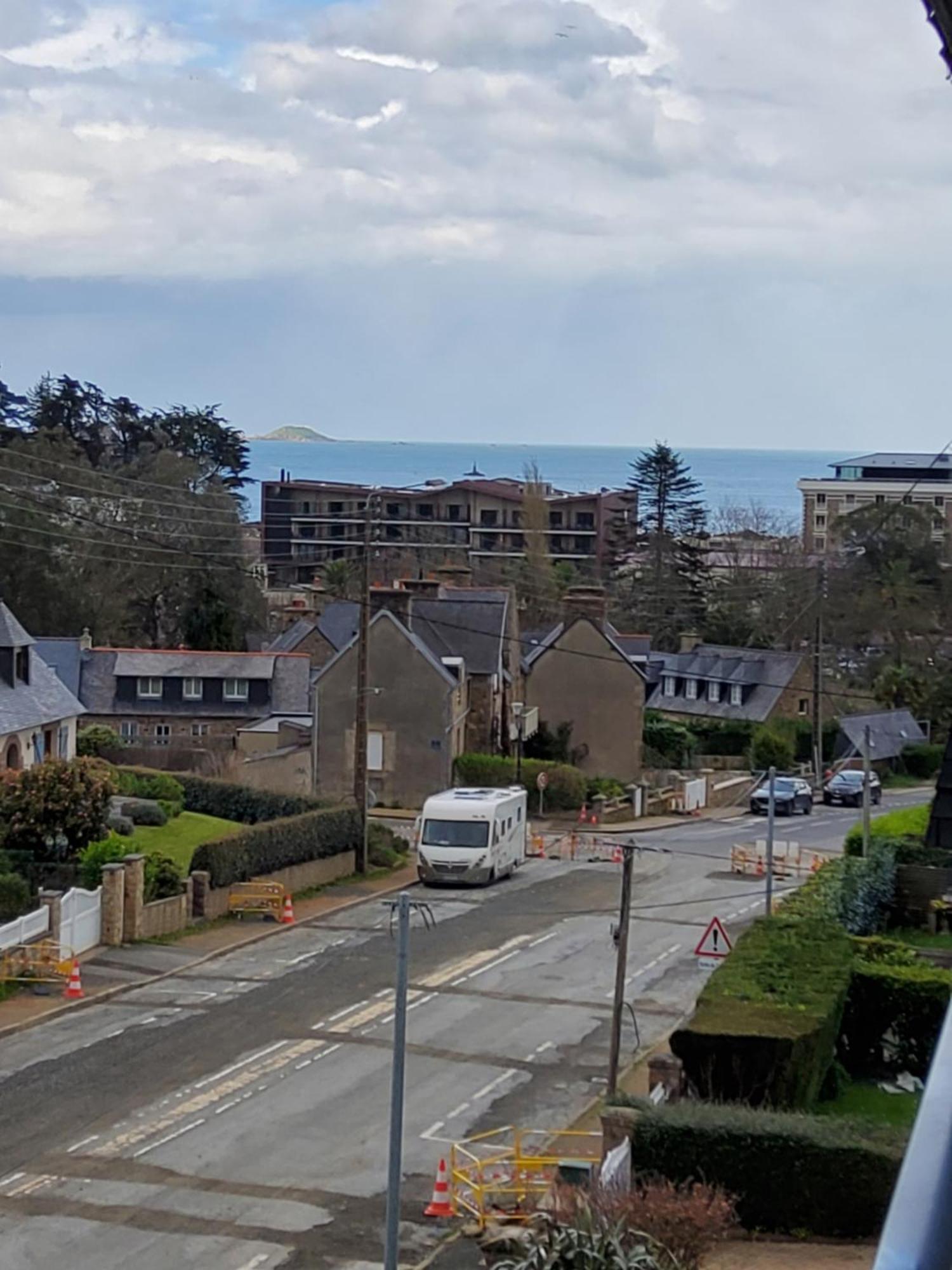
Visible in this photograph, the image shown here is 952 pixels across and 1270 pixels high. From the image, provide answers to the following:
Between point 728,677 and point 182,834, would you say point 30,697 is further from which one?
point 728,677

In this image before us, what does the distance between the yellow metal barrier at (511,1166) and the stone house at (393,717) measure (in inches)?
1260

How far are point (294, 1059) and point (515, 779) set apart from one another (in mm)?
31254

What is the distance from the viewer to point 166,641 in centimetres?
8300

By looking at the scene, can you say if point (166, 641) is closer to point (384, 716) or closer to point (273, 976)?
point (384, 716)

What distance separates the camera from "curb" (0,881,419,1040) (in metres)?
25.9

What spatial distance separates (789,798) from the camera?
185ft

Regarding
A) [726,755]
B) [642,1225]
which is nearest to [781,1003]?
[642,1225]

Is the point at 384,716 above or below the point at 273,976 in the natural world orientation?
above

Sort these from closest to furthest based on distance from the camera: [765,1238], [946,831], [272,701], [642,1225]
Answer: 1. [642,1225]
2. [765,1238]
3. [946,831]
4. [272,701]

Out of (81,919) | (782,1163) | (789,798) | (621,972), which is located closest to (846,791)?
(789,798)

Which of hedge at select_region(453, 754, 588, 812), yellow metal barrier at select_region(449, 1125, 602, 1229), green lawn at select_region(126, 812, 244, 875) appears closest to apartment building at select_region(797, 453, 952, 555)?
hedge at select_region(453, 754, 588, 812)

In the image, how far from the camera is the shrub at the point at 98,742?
180 feet

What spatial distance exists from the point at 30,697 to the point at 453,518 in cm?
8554

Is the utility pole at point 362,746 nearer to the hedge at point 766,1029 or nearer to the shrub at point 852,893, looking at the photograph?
the shrub at point 852,893
